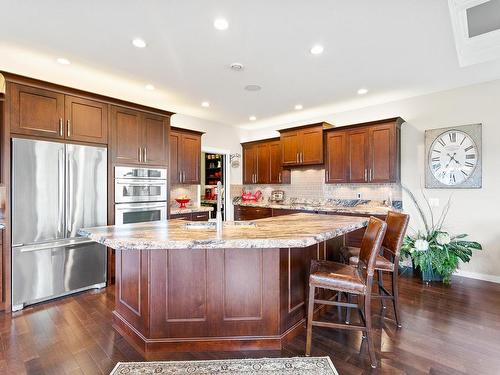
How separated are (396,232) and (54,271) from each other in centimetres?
374

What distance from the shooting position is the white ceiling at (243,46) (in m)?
2.29

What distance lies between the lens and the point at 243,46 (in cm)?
288

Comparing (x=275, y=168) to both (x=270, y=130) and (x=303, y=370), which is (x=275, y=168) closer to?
(x=270, y=130)

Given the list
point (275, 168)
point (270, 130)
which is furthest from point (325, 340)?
point (270, 130)

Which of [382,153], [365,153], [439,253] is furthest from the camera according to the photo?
[365,153]

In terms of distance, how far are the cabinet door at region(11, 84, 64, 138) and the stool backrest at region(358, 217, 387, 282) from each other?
Answer: 3490 mm

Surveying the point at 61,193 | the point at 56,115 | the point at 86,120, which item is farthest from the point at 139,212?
the point at 56,115

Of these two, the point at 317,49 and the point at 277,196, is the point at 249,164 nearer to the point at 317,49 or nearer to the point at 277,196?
the point at 277,196

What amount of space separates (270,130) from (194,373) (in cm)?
548

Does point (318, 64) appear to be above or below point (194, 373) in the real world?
above

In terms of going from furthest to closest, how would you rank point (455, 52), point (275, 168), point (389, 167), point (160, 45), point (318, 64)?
point (275, 168) < point (389, 167) < point (318, 64) < point (455, 52) < point (160, 45)

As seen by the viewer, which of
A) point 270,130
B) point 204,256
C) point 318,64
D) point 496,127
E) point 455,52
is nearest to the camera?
point 204,256

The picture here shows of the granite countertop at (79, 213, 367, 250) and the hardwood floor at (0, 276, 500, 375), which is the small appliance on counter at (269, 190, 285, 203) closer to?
the hardwood floor at (0, 276, 500, 375)

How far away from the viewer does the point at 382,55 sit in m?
3.08
